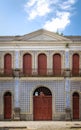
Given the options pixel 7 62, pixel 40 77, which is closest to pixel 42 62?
pixel 40 77

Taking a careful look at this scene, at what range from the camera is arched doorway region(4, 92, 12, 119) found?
120 feet

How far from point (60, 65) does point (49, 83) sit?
6.99 feet

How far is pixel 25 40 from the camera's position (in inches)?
1451

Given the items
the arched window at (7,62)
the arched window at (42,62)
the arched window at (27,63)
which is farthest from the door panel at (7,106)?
the arched window at (42,62)

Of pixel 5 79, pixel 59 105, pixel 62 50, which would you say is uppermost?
pixel 62 50

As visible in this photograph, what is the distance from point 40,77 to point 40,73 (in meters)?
0.50

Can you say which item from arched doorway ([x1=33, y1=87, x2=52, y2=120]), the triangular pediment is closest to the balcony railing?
arched doorway ([x1=33, y1=87, x2=52, y2=120])

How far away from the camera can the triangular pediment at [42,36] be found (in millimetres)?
36750

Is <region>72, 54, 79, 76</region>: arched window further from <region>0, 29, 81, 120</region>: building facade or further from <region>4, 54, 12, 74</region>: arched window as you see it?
<region>4, 54, 12, 74</region>: arched window

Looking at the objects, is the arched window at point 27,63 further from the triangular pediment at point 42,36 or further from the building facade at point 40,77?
the triangular pediment at point 42,36

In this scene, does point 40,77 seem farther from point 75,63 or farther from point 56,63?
point 75,63

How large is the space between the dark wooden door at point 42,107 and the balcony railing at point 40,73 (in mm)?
2315

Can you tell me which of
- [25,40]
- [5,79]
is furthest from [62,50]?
[5,79]

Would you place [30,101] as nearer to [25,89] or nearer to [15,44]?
[25,89]
